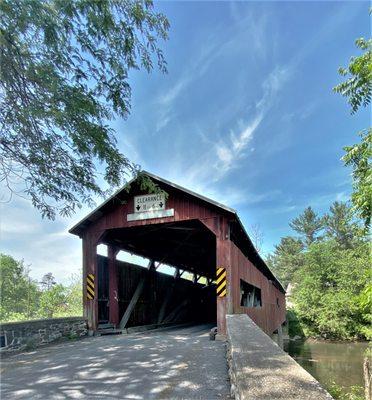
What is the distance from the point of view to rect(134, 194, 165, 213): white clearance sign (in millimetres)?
9617

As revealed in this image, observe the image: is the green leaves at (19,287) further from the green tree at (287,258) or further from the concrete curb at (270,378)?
the green tree at (287,258)

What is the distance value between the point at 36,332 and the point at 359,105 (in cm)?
758

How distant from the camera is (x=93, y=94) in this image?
497 cm

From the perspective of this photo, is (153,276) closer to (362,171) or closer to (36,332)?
(36,332)

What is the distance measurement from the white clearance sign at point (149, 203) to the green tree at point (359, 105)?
4332 millimetres

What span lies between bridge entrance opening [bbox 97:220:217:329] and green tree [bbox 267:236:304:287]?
37.2m

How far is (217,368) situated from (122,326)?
6313mm

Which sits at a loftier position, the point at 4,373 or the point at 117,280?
the point at 117,280

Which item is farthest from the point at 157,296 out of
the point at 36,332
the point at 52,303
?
the point at 36,332

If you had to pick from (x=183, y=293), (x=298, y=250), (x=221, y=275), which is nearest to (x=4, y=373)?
(x=221, y=275)

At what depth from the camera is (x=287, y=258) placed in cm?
5497

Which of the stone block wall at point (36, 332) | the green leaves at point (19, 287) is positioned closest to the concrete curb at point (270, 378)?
the stone block wall at point (36, 332)

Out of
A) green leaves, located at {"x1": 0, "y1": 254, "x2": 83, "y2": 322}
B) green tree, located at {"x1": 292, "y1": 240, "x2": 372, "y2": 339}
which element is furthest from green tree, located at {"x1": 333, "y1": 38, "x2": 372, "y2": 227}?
green tree, located at {"x1": 292, "y1": 240, "x2": 372, "y2": 339}

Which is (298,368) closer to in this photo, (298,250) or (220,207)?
(220,207)
